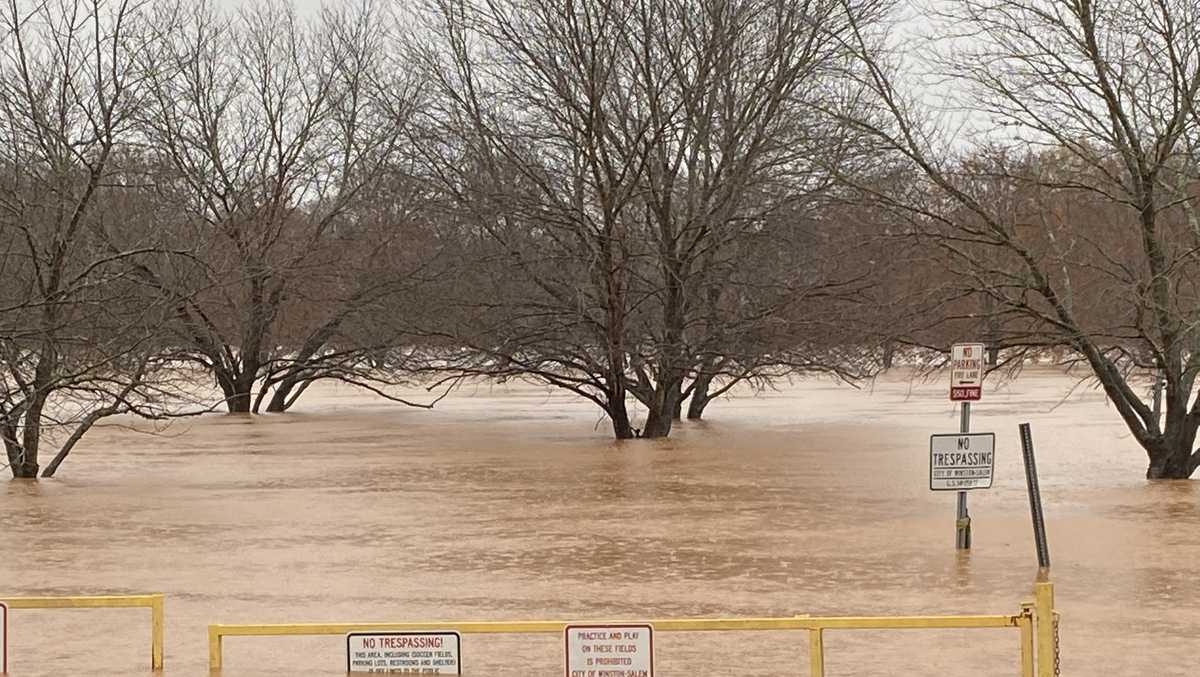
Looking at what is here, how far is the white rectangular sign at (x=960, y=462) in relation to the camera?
15.3 m

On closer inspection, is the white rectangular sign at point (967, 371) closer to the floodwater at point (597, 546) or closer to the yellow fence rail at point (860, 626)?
the floodwater at point (597, 546)

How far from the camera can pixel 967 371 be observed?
15750 millimetres

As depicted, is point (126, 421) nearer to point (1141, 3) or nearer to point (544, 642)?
point (1141, 3)

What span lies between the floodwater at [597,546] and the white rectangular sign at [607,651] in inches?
79.0

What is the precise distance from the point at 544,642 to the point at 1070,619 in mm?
3633

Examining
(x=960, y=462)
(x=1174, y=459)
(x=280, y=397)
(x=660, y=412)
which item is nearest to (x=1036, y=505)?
(x=960, y=462)

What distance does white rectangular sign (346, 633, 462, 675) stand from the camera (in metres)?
8.45

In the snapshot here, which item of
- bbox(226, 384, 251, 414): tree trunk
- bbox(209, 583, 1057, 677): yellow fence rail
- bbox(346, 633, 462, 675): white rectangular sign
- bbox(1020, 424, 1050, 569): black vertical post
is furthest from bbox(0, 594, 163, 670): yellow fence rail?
bbox(226, 384, 251, 414): tree trunk

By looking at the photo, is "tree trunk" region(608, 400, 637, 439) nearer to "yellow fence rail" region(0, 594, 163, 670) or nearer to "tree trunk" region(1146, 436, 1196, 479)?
"tree trunk" region(1146, 436, 1196, 479)

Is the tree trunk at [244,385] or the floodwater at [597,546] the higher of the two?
the tree trunk at [244,385]

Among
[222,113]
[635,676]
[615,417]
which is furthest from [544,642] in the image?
[222,113]

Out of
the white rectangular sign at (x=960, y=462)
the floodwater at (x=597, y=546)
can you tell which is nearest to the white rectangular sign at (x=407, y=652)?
the floodwater at (x=597, y=546)

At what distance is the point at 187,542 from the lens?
17.5 meters

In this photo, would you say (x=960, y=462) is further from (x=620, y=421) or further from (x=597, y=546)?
(x=620, y=421)
